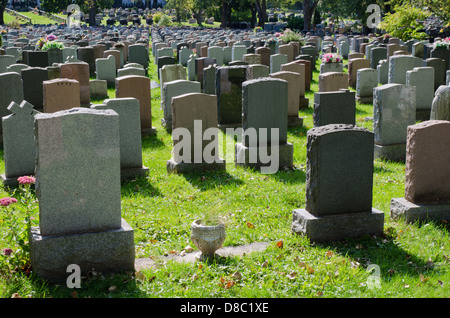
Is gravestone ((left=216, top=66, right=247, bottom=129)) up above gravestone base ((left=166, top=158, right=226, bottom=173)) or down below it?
above

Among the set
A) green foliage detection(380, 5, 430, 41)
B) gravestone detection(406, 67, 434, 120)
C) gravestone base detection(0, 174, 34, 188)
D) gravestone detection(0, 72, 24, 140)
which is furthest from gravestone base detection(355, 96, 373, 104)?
green foliage detection(380, 5, 430, 41)

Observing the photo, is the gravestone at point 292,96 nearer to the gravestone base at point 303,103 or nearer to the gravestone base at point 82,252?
the gravestone base at point 303,103

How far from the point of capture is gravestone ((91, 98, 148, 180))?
9.92 m

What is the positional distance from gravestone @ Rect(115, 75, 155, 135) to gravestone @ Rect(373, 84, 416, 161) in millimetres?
5333

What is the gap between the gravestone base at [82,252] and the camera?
232 inches

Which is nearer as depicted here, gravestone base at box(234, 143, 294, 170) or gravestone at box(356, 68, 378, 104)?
gravestone base at box(234, 143, 294, 170)

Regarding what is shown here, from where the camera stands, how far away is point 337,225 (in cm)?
721

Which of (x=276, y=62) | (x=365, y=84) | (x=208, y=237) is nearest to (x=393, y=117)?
(x=208, y=237)

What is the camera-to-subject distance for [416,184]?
7.71 meters

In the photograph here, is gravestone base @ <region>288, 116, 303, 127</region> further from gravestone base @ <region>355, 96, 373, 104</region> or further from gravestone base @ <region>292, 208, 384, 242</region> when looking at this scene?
gravestone base @ <region>292, 208, 384, 242</region>

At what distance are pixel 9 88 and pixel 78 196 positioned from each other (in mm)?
7624

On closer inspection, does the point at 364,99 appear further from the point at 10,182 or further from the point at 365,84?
the point at 10,182

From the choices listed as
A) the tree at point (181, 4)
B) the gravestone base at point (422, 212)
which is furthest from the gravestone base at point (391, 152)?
the tree at point (181, 4)
